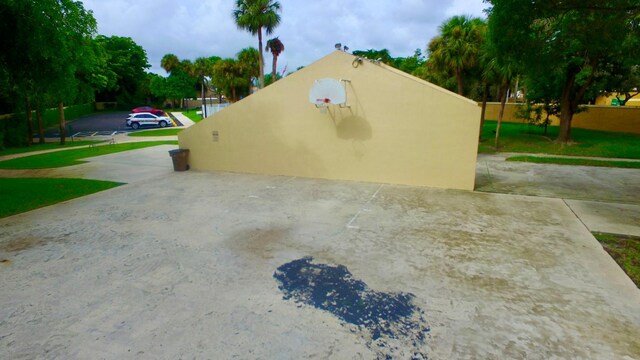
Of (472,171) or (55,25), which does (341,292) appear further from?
(55,25)

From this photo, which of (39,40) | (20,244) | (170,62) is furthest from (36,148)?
(170,62)

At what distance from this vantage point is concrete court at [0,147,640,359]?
3.60 meters

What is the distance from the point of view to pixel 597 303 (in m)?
4.29

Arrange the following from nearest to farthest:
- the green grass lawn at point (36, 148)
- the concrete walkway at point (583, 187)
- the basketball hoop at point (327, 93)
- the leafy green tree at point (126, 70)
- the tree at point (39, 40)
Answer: the concrete walkway at point (583, 187) → the tree at point (39, 40) → the basketball hoop at point (327, 93) → the green grass lawn at point (36, 148) → the leafy green tree at point (126, 70)

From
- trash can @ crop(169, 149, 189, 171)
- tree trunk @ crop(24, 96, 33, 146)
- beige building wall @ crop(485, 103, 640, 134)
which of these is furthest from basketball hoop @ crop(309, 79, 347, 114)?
tree trunk @ crop(24, 96, 33, 146)

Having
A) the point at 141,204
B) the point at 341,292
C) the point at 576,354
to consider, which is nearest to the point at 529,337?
the point at 576,354

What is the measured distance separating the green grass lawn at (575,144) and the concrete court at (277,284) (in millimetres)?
9626

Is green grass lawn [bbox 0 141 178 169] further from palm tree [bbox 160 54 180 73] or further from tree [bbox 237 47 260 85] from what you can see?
palm tree [bbox 160 54 180 73]

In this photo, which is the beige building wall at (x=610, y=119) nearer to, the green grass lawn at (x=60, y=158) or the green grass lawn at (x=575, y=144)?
the green grass lawn at (x=575, y=144)

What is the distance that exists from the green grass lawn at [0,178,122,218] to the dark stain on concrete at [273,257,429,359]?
7.71 m

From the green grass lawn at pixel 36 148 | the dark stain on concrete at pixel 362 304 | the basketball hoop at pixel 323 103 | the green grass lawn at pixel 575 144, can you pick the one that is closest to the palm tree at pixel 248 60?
the green grass lawn at pixel 36 148

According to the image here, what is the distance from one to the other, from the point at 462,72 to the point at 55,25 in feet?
55.8

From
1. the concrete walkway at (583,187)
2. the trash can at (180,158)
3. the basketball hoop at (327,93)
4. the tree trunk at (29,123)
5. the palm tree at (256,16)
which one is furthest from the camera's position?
the palm tree at (256,16)

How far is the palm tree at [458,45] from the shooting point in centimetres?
1620
